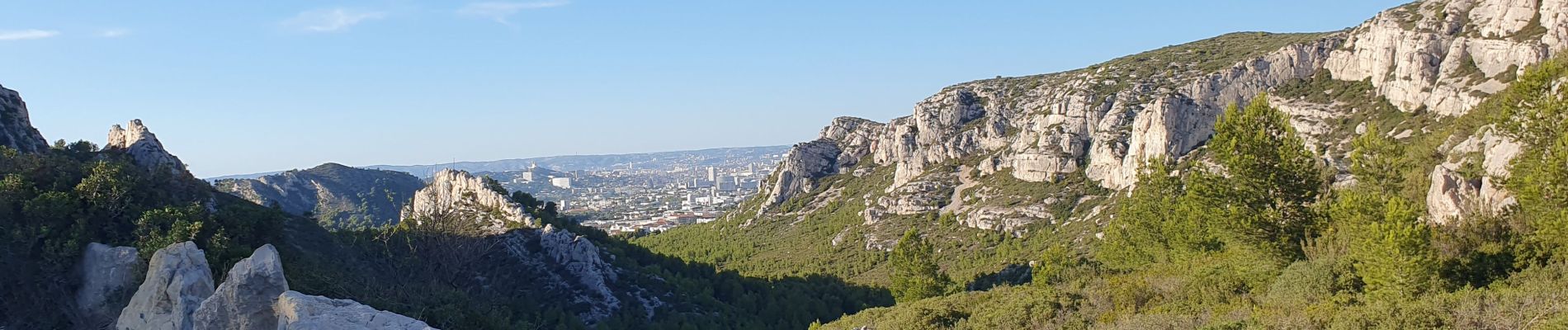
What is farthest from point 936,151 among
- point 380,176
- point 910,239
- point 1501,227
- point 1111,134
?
A: point 1501,227

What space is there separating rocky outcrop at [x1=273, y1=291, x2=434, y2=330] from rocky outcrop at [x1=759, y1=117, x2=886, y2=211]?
315ft

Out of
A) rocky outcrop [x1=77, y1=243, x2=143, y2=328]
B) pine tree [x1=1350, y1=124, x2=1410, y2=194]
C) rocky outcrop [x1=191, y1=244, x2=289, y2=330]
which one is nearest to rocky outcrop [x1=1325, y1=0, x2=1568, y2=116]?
pine tree [x1=1350, y1=124, x2=1410, y2=194]

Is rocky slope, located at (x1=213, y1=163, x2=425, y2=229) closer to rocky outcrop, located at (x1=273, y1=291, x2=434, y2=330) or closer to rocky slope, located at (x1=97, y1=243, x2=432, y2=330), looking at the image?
rocky slope, located at (x1=97, y1=243, x2=432, y2=330)

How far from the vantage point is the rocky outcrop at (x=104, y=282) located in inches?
681

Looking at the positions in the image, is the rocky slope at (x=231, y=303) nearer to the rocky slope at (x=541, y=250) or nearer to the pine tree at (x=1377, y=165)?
the rocky slope at (x=541, y=250)

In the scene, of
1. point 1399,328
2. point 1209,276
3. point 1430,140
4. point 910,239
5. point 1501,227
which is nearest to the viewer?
point 1399,328

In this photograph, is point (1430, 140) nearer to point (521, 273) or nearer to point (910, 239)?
point (910, 239)

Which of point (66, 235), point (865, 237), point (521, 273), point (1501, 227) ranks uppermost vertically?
point (66, 235)

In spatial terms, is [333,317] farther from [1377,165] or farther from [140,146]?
[1377,165]

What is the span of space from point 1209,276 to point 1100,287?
2831 mm

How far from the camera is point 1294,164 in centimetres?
2519

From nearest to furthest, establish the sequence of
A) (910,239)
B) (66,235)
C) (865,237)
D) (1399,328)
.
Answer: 1. (1399,328)
2. (66,235)
3. (910,239)
4. (865,237)

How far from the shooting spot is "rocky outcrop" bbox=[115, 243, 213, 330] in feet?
50.5

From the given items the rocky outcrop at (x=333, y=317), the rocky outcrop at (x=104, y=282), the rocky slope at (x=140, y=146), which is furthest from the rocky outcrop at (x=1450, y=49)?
the rocky slope at (x=140, y=146)
